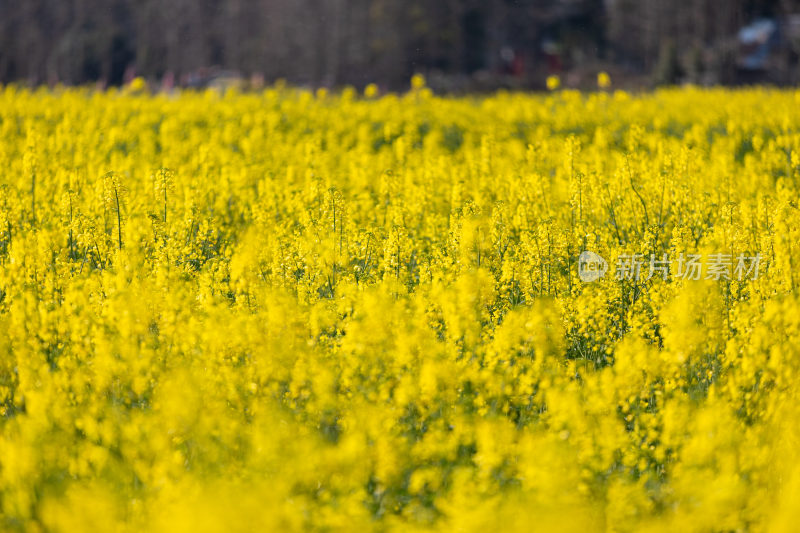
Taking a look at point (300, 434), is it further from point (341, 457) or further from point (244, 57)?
point (244, 57)

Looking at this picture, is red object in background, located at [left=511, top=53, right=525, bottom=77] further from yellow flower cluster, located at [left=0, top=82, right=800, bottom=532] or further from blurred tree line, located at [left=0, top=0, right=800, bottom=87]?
yellow flower cluster, located at [left=0, top=82, right=800, bottom=532]

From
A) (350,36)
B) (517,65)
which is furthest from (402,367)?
(517,65)

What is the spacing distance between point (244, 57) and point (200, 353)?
139 ft

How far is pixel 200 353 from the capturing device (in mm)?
3930

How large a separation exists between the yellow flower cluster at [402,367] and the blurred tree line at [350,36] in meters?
29.4
